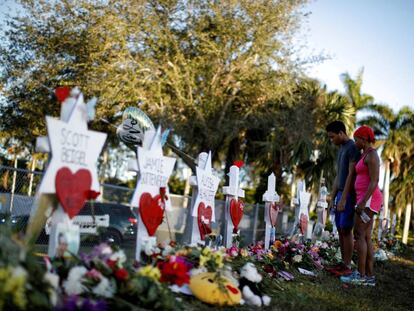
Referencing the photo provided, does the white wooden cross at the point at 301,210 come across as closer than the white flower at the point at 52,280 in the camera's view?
No

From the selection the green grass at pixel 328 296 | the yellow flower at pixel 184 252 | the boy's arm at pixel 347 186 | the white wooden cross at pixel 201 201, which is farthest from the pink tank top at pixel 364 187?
the yellow flower at pixel 184 252

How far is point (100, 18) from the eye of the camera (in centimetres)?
1714

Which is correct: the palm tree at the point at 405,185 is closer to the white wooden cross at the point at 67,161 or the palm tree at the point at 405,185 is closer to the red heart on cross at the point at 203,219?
the red heart on cross at the point at 203,219

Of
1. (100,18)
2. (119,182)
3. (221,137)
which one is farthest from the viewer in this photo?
(119,182)

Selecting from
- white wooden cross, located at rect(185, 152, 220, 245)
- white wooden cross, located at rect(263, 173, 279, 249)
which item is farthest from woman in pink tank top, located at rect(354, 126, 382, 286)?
white wooden cross, located at rect(263, 173, 279, 249)

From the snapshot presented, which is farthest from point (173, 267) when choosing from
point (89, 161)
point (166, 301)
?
point (89, 161)

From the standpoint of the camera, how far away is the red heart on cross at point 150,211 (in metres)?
4.35

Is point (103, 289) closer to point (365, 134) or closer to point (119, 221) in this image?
point (365, 134)

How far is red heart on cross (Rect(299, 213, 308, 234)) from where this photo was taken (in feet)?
29.4

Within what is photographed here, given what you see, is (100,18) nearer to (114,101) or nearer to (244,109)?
(114,101)

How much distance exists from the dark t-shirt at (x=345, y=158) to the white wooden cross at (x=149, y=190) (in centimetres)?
266

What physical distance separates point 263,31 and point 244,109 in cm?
303

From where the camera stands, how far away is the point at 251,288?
4223 mm

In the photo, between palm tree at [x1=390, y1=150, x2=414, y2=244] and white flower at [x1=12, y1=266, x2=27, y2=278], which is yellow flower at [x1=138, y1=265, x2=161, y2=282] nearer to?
white flower at [x1=12, y1=266, x2=27, y2=278]
